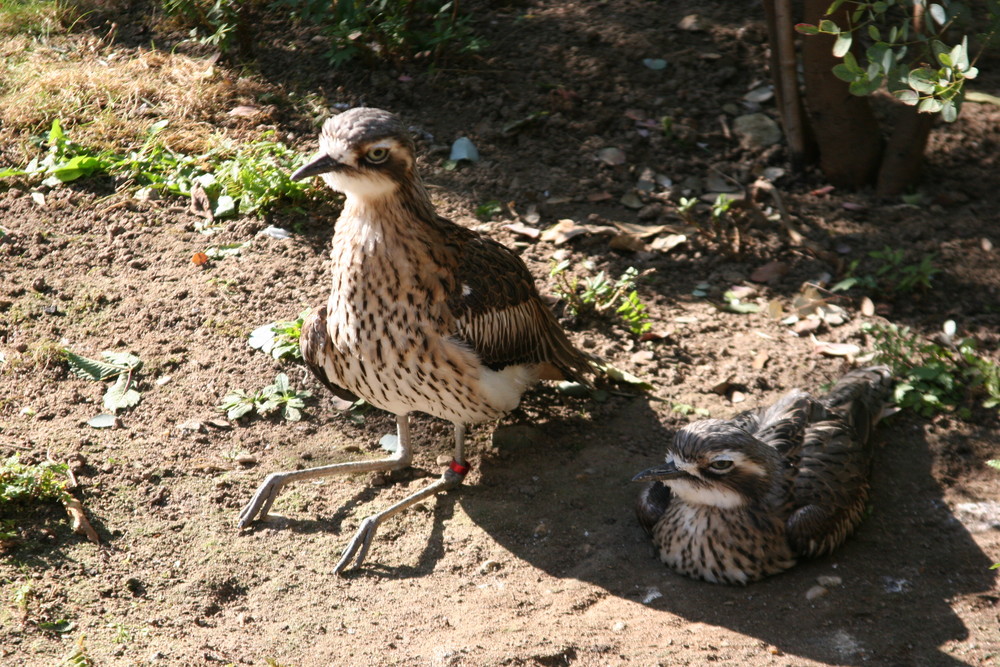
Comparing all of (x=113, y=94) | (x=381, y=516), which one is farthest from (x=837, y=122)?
(x=113, y=94)

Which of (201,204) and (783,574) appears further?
(201,204)

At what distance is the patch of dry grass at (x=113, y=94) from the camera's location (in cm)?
615

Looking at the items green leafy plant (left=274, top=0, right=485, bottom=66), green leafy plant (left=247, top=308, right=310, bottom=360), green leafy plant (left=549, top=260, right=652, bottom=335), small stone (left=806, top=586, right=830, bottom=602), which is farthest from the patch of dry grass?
small stone (left=806, top=586, right=830, bottom=602)

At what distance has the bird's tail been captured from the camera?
4.34 meters

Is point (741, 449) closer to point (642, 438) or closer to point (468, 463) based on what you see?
point (642, 438)

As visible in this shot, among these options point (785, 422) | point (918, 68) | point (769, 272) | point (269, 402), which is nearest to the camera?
point (918, 68)

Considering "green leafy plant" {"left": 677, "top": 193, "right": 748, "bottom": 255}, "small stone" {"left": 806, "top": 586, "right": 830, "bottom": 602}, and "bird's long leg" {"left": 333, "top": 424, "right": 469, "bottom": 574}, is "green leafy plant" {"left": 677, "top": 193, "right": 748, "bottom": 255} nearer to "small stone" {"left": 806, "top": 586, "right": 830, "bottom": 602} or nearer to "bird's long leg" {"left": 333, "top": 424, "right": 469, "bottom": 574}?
"bird's long leg" {"left": 333, "top": 424, "right": 469, "bottom": 574}

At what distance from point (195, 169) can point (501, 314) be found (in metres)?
2.72

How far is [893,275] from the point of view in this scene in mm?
5316

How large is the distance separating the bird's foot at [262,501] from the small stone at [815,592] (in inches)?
87.5

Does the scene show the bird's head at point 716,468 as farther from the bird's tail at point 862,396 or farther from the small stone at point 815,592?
the bird's tail at point 862,396

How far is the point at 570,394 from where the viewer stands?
16.3ft

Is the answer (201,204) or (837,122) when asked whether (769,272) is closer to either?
(837,122)

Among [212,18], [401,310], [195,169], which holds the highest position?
[212,18]
